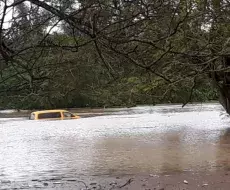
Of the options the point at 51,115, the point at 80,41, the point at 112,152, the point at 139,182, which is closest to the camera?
the point at 80,41

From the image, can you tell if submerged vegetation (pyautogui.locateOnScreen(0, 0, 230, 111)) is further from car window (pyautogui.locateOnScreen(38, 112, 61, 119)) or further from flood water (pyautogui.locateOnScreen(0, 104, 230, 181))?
car window (pyautogui.locateOnScreen(38, 112, 61, 119))

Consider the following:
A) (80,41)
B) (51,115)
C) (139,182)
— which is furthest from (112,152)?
(51,115)

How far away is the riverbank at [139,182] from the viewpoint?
10.3 m

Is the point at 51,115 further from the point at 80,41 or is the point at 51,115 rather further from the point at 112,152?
the point at 80,41

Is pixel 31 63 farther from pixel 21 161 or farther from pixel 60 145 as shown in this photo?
pixel 60 145

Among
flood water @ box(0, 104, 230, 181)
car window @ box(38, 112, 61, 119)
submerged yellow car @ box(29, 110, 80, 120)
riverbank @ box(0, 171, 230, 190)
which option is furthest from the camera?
car window @ box(38, 112, 61, 119)

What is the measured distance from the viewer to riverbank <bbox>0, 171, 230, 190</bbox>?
10258 mm

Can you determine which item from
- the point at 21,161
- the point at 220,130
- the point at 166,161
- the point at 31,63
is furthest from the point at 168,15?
the point at 220,130

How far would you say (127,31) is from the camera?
256 inches

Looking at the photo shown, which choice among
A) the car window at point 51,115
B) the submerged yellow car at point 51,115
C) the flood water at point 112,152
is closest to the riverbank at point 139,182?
the flood water at point 112,152

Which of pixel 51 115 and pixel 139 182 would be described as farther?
pixel 51 115

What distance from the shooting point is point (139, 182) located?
35.6 feet

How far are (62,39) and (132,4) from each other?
1.17m

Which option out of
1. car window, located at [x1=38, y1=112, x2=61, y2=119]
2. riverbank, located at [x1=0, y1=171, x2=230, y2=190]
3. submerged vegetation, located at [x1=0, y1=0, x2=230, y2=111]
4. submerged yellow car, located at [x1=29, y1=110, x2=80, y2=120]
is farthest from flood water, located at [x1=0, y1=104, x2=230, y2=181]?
car window, located at [x1=38, y1=112, x2=61, y2=119]
